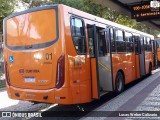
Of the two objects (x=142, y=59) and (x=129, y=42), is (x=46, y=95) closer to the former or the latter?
(x=129, y=42)

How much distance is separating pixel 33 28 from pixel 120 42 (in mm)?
4654

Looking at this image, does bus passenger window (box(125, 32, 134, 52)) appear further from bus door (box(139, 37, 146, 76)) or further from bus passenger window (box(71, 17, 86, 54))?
bus passenger window (box(71, 17, 86, 54))

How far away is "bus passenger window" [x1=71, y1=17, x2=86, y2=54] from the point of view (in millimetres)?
7367

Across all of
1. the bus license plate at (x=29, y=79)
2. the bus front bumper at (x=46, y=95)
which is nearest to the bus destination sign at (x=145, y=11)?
the bus license plate at (x=29, y=79)

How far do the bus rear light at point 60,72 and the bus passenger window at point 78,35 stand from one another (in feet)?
2.13

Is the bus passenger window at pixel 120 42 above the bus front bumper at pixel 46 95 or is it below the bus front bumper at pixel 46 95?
above

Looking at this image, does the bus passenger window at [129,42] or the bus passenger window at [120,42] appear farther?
the bus passenger window at [129,42]

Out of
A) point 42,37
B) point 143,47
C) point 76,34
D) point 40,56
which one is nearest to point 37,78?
point 40,56

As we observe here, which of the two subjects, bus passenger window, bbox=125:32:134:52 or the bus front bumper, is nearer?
the bus front bumper

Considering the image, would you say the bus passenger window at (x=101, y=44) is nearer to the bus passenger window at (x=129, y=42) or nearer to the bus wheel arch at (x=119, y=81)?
the bus wheel arch at (x=119, y=81)

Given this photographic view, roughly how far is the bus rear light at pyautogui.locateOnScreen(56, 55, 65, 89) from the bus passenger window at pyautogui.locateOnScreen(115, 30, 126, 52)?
4215mm

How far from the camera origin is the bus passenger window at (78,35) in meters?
7.37

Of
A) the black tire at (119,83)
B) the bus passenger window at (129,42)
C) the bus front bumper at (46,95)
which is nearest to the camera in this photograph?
the bus front bumper at (46,95)

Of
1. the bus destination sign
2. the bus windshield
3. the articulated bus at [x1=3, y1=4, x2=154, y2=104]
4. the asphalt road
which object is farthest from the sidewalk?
the bus destination sign
